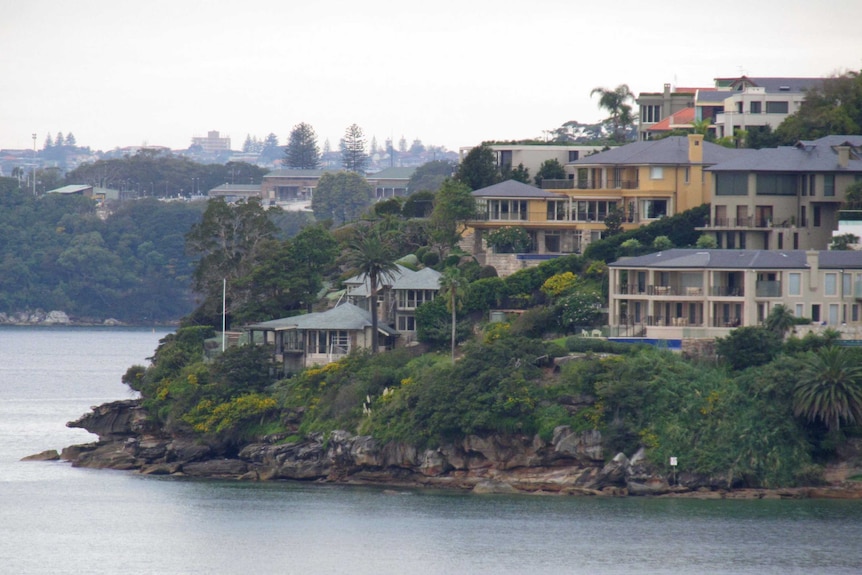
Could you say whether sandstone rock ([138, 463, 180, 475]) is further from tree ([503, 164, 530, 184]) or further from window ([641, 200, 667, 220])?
tree ([503, 164, 530, 184])

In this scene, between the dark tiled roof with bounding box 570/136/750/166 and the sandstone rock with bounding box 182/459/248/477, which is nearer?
the sandstone rock with bounding box 182/459/248/477

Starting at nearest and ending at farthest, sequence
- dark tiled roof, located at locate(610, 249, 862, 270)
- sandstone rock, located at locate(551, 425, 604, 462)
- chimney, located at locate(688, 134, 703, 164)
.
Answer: sandstone rock, located at locate(551, 425, 604, 462)
dark tiled roof, located at locate(610, 249, 862, 270)
chimney, located at locate(688, 134, 703, 164)

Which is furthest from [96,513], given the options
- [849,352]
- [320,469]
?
[849,352]

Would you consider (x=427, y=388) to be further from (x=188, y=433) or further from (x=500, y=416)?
(x=188, y=433)

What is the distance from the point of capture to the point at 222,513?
78.1 meters

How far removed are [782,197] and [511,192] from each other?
15.8 m

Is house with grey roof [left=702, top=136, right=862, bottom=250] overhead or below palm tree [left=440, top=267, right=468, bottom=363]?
overhead

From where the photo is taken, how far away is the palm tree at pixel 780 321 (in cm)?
8231

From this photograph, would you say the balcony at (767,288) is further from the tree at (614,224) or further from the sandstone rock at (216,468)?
the sandstone rock at (216,468)

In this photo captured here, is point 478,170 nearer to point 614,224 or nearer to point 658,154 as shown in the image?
point 658,154

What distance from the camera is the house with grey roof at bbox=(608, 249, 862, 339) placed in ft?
277

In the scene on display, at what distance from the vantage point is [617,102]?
420 feet

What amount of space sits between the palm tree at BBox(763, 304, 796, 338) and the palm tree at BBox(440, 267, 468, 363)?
15.6 m

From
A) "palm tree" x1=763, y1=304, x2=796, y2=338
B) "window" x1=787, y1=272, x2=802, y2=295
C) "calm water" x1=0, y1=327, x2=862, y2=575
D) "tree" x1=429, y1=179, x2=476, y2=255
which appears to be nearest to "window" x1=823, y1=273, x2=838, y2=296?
"window" x1=787, y1=272, x2=802, y2=295
